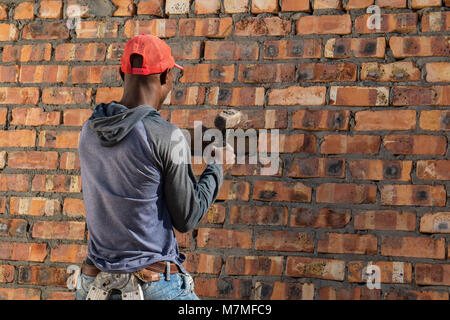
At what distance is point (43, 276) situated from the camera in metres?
2.39

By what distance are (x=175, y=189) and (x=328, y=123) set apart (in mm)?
893

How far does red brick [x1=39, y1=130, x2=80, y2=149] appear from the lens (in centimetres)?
241

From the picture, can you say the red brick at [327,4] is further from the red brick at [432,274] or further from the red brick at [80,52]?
the red brick at [432,274]

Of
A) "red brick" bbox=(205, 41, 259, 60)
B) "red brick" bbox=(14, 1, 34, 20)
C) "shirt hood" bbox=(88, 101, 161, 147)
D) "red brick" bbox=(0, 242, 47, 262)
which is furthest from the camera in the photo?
"red brick" bbox=(14, 1, 34, 20)

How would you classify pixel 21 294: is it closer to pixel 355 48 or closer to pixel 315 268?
pixel 315 268

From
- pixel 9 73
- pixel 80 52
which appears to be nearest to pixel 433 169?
pixel 80 52

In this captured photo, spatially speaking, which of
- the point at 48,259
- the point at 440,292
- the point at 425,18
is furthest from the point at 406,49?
the point at 48,259

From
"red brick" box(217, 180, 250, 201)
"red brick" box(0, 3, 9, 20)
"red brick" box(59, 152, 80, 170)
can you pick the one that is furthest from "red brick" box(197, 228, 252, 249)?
"red brick" box(0, 3, 9, 20)

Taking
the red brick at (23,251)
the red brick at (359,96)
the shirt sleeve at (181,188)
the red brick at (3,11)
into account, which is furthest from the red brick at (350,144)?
the red brick at (3,11)

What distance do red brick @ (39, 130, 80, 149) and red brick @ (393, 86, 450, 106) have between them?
143 cm

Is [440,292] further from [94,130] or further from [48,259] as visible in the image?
[48,259]

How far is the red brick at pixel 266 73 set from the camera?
7.40 feet

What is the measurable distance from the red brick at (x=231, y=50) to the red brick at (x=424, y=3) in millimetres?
677

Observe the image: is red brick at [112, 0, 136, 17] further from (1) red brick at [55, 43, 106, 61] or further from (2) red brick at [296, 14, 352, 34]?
(2) red brick at [296, 14, 352, 34]
